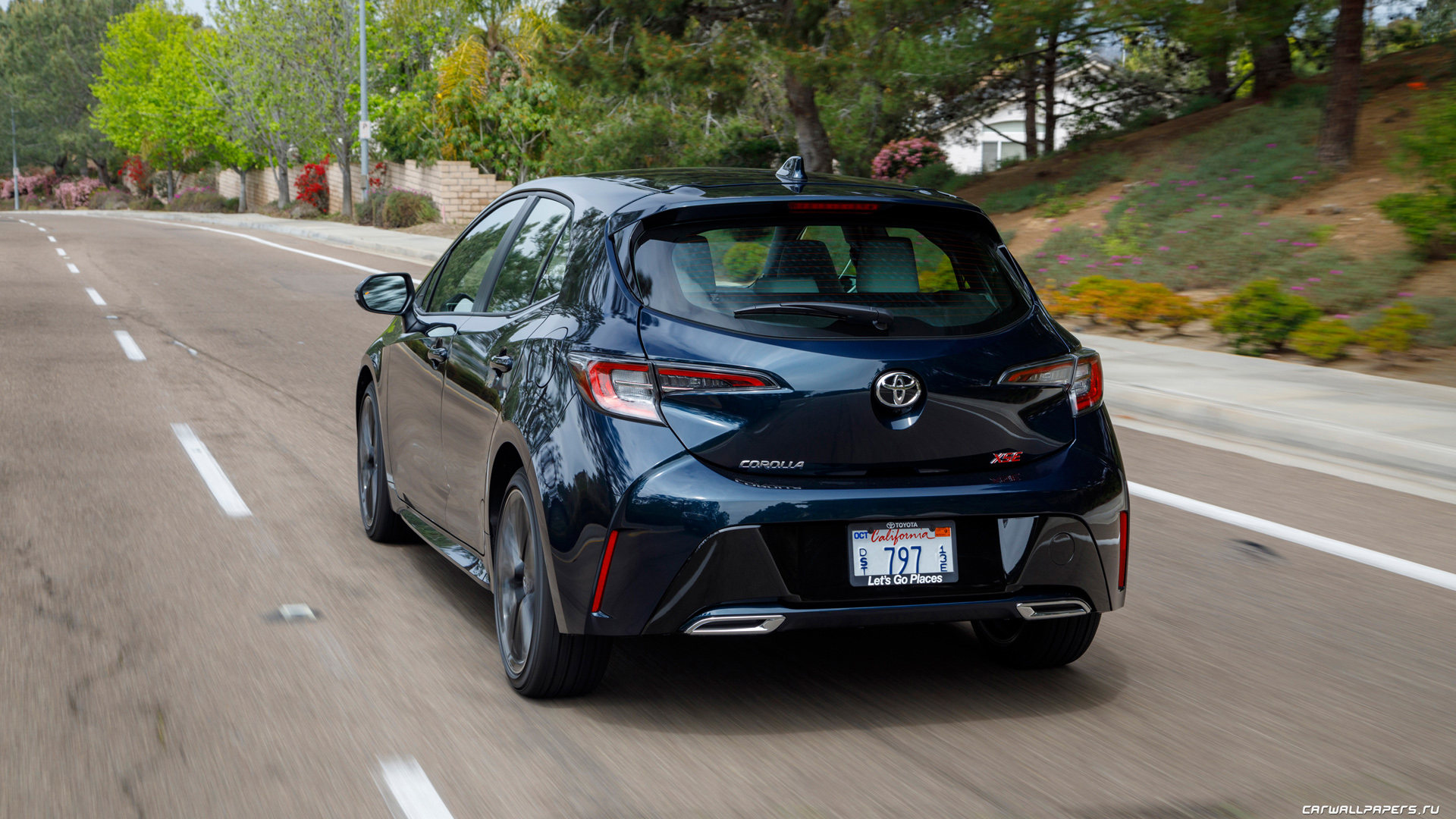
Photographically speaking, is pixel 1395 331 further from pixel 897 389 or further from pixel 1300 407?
pixel 897 389

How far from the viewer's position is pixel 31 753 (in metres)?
3.97

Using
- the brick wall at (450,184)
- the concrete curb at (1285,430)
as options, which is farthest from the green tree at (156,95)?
the concrete curb at (1285,430)

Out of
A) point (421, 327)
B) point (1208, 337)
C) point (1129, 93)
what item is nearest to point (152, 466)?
point (421, 327)

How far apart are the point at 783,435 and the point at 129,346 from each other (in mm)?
12214

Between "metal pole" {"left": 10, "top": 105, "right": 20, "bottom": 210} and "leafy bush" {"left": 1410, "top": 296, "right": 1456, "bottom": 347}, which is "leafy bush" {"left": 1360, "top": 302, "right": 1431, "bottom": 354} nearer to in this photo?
"leafy bush" {"left": 1410, "top": 296, "right": 1456, "bottom": 347}

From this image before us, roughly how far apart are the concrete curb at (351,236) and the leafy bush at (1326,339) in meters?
12.3

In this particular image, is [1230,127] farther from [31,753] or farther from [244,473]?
[31,753]

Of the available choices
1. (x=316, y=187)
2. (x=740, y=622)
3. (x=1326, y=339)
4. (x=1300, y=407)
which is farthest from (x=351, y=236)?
(x=740, y=622)

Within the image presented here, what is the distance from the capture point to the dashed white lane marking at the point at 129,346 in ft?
44.8

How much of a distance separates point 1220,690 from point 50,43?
10745cm

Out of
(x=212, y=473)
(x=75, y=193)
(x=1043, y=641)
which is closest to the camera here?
(x=1043, y=641)

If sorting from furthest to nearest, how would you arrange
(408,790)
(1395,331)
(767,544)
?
(1395,331)
(767,544)
(408,790)

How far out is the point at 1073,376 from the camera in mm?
4367

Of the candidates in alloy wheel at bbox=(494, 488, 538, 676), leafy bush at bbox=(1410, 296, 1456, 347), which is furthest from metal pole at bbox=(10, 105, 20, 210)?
alloy wheel at bbox=(494, 488, 538, 676)
